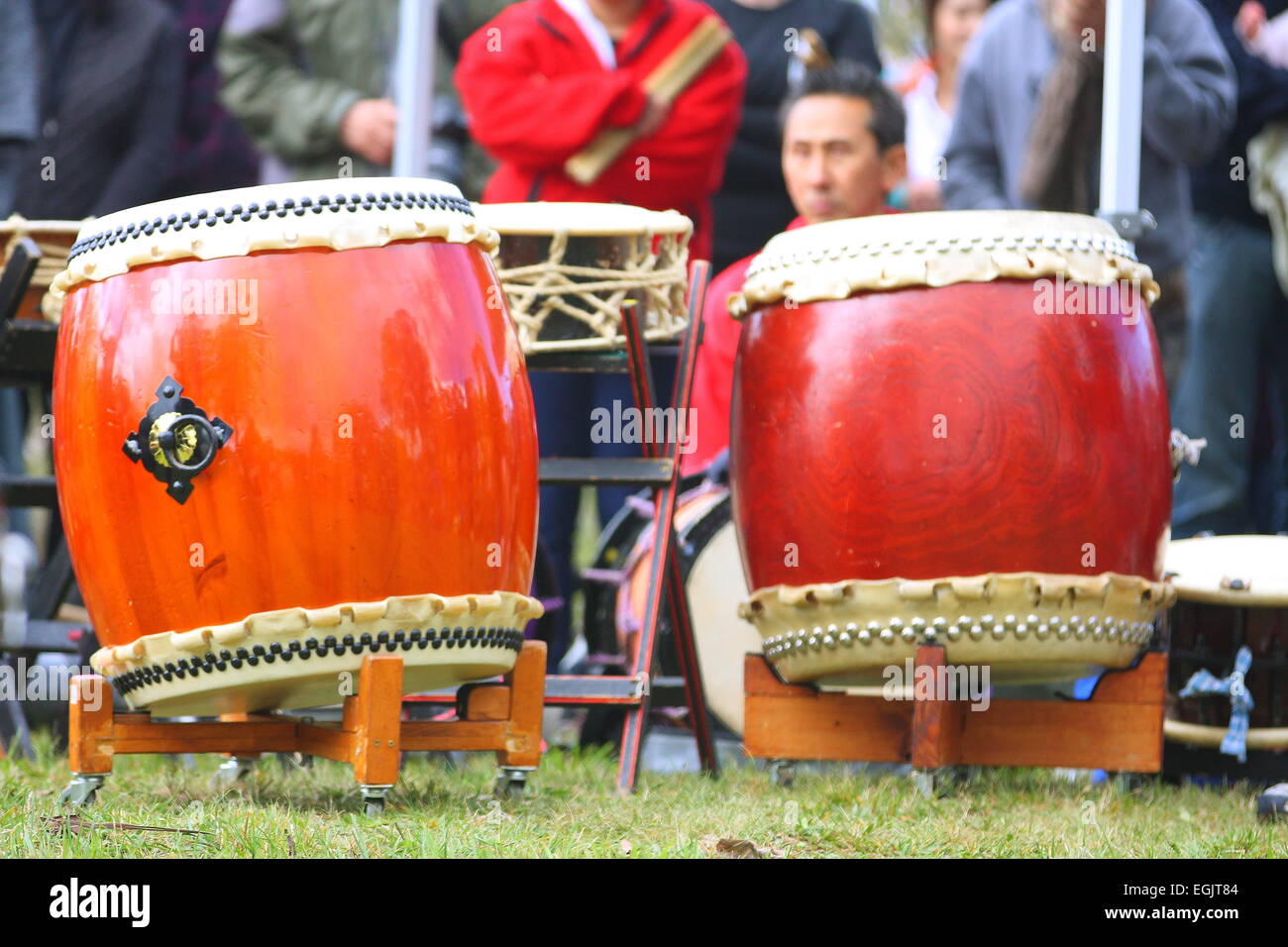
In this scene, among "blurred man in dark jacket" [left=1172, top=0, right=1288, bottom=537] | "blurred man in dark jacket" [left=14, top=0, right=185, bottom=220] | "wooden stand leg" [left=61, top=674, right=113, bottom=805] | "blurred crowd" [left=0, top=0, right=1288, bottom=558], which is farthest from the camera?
"blurred man in dark jacket" [left=14, top=0, right=185, bottom=220]

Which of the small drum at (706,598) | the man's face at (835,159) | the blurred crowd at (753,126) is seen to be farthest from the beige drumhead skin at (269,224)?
the man's face at (835,159)

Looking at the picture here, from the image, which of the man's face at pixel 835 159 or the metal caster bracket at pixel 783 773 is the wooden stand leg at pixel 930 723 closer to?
the metal caster bracket at pixel 783 773

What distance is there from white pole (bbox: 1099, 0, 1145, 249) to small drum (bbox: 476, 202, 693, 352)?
111 centimetres

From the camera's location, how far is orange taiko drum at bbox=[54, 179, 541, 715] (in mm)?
2498

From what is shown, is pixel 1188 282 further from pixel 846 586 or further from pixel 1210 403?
pixel 846 586

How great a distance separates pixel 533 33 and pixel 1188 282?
178 centimetres

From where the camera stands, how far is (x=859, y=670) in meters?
3.07

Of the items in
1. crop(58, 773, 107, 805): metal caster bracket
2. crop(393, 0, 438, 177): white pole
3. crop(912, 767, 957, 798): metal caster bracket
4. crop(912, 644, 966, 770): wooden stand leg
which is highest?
crop(393, 0, 438, 177): white pole

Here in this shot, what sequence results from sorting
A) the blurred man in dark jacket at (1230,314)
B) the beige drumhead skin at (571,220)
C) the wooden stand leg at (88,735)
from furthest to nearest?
1. the blurred man in dark jacket at (1230,314)
2. the beige drumhead skin at (571,220)
3. the wooden stand leg at (88,735)

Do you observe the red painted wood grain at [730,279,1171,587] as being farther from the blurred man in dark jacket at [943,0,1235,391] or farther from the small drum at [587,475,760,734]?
the blurred man in dark jacket at [943,0,1235,391]

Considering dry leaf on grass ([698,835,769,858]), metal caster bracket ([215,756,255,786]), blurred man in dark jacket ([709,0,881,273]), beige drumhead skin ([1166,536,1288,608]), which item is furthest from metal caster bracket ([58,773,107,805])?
blurred man in dark jacket ([709,0,881,273])

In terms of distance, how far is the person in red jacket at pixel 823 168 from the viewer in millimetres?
4465

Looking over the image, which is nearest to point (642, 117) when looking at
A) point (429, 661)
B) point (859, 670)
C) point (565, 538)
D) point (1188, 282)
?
point (565, 538)

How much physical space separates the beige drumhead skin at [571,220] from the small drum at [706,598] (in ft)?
2.57
